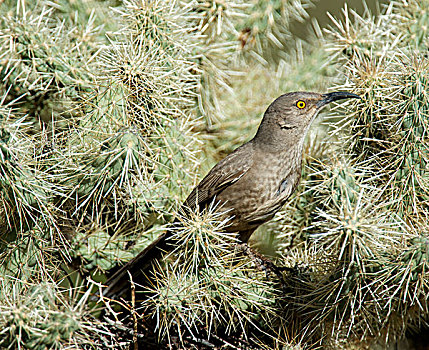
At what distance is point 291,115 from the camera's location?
2326mm

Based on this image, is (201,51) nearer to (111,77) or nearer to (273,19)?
(273,19)

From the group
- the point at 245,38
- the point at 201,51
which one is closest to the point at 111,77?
the point at 201,51

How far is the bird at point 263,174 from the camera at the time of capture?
223cm

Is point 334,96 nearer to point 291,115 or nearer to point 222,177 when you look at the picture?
point 291,115

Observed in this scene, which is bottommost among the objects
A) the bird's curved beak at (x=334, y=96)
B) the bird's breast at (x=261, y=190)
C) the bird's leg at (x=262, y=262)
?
the bird's leg at (x=262, y=262)

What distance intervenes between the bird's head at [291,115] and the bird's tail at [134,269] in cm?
67

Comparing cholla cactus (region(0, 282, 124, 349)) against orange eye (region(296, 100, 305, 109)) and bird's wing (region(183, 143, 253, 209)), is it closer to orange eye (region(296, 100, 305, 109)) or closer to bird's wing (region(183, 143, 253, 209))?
bird's wing (region(183, 143, 253, 209))

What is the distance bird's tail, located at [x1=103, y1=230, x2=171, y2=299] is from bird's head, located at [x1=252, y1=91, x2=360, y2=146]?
26.3 inches

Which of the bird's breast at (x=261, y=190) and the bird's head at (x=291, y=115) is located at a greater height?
the bird's head at (x=291, y=115)

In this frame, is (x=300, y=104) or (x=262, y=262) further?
(x=300, y=104)

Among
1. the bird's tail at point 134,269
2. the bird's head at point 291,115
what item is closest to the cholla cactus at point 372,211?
the bird's head at point 291,115

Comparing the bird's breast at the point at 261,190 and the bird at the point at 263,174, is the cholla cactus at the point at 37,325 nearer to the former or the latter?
the bird at the point at 263,174

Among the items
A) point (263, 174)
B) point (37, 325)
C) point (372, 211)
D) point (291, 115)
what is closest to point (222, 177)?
point (263, 174)

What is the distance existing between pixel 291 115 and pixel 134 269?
96cm
